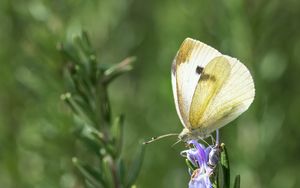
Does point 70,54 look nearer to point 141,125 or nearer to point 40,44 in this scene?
point 40,44

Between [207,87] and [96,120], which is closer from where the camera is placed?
Answer: [207,87]

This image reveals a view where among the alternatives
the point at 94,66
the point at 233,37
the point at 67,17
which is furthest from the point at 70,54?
the point at 233,37

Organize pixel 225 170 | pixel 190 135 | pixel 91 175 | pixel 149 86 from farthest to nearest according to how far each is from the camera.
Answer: pixel 149 86 < pixel 91 175 < pixel 190 135 < pixel 225 170

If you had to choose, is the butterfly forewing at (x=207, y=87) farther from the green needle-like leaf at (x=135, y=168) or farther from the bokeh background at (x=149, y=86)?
the bokeh background at (x=149, y=86)

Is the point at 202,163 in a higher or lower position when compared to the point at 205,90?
lower

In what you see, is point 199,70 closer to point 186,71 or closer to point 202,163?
point 186,71

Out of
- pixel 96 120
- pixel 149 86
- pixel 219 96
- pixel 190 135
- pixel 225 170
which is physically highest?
pixel 149 86

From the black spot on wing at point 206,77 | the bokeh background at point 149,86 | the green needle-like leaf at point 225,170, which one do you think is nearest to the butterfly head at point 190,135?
the black spot on wing at point 206,77

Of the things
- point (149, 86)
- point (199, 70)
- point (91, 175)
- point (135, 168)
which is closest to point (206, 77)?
point (199, 70)
